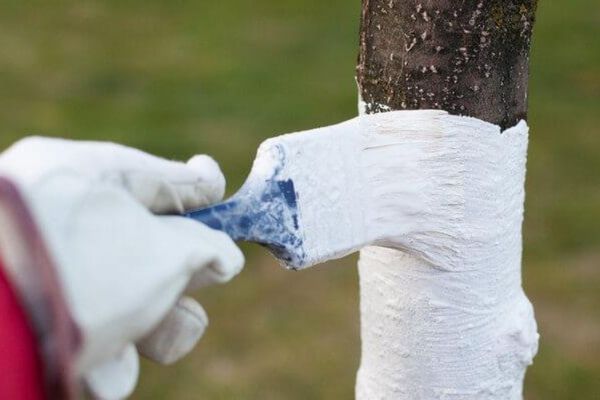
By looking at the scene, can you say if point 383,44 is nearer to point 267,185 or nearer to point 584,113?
point 267,185

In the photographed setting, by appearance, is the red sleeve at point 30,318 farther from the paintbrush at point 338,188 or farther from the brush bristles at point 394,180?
the brush bristles at point 394,180

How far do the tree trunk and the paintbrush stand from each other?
0.14ft

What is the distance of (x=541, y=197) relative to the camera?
3.06 metres

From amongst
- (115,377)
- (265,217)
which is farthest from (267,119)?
(115,377)

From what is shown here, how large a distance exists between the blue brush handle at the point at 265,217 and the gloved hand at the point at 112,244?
5 centimetres

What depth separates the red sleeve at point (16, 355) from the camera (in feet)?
1.99

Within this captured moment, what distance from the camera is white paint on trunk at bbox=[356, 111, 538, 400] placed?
906 mm

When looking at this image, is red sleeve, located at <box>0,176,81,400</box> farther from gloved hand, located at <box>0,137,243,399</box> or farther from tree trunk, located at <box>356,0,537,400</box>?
tree trunk, located at <box>356,0,537,400</box>

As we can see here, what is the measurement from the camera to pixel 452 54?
35.6 inches

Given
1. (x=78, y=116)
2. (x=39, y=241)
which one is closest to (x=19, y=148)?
(x=39, y=241)

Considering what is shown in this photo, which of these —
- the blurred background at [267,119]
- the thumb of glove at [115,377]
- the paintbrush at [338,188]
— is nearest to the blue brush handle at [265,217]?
the paintbrush at [338,188]

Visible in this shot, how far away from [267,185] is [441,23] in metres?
0.24

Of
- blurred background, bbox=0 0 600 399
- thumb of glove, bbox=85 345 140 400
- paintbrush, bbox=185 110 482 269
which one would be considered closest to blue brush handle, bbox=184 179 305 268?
paintbrush, bbox=185 110 482 269

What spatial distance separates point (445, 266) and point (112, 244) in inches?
16.6
